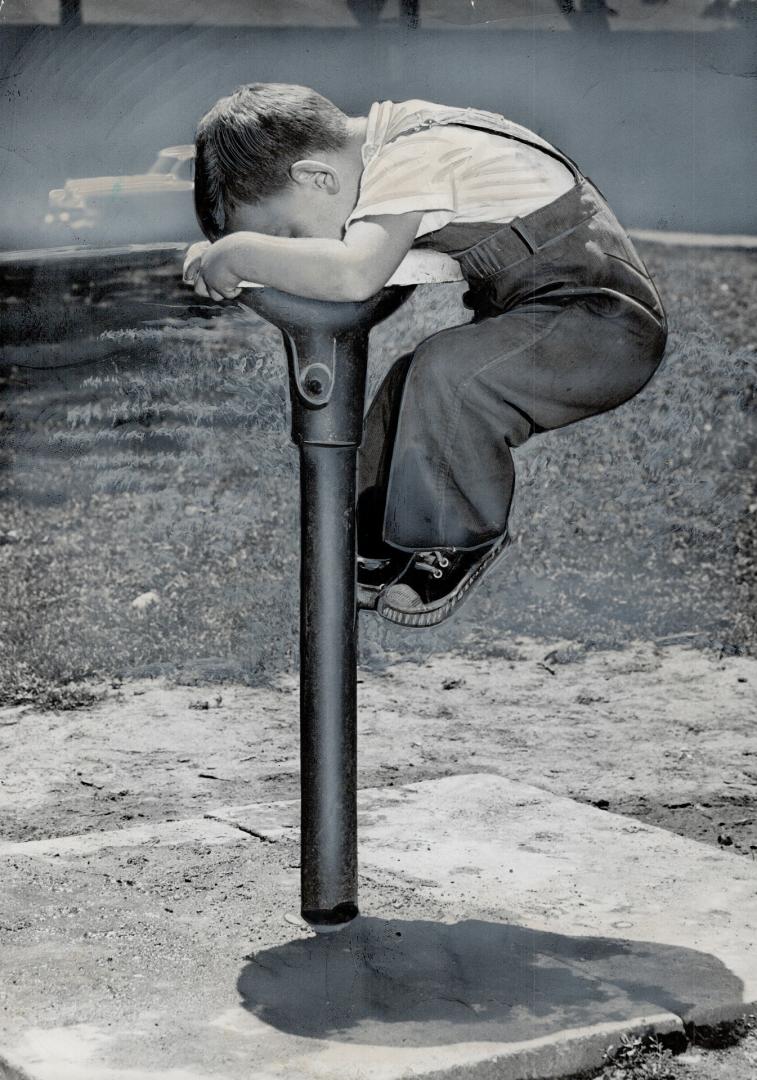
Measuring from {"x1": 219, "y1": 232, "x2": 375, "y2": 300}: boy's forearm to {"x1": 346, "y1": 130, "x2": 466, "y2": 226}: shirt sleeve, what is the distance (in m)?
0.07

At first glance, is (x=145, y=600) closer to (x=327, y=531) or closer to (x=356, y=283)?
(x=327, y=531)

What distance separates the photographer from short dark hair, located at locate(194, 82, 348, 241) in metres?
2.17

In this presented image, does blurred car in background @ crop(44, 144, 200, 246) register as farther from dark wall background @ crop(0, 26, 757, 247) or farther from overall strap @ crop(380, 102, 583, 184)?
overall strap @ crop(380, 102, 583, 184)

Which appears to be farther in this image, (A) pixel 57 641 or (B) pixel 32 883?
(A) pixel 57 641

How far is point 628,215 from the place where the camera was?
178 inches

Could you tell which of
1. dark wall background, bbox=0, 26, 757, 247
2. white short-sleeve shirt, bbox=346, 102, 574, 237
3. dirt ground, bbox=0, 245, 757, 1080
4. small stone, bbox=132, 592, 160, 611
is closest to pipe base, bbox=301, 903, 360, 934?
white short-sleeve shirt, bbox=346, 102, 574, 237

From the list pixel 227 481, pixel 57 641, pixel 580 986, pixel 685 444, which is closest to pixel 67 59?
pixel 227 481

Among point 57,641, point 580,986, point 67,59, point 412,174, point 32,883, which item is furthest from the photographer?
point 57,641

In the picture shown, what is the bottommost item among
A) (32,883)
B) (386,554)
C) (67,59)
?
(32,883)

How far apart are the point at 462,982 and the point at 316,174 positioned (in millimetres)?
1238

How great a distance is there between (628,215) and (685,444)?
980 mm

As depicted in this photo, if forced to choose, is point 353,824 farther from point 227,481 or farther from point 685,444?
point 685,444

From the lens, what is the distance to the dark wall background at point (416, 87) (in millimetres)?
4070

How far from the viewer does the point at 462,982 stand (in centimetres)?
232
